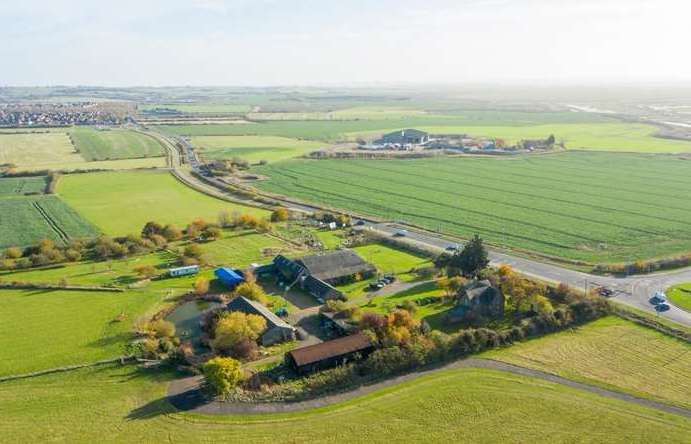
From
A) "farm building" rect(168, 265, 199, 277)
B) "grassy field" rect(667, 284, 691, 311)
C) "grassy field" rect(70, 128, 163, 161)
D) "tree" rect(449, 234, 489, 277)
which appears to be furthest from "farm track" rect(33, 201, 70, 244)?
"grassy field" rect(667, 284, 691, 311)

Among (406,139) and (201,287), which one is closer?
(201,287)

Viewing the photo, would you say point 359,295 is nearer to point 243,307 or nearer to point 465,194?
point 243,307

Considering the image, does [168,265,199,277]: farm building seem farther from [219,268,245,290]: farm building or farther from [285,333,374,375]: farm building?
[285,333,374,375]: farm building

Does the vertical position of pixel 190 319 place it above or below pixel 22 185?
below

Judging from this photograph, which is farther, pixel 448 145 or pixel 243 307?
pixel 448 145

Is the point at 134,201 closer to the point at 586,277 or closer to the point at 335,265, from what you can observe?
the point at 335,265

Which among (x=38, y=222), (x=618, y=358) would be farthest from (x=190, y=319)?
(x=38, y=222)

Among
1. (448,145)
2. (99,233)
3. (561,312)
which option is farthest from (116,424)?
(448,145)
